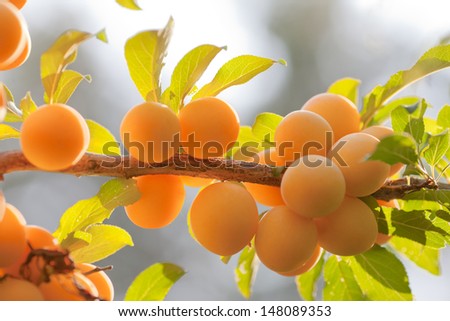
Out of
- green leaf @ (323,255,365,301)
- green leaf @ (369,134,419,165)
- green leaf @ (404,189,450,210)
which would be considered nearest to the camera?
green leaf @ (369,134,419,165)

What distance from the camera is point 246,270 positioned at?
0.76m

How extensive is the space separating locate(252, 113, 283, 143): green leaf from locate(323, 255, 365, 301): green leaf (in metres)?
0.19

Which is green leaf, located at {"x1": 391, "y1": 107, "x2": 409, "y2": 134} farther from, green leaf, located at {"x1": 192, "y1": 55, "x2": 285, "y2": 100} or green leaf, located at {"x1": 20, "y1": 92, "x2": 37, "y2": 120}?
green leaf, located at {"x1": 20, "y1": 92, "x2": 37, "y2": 120}

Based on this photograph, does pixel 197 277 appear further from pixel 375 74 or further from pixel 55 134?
pixel 55 134

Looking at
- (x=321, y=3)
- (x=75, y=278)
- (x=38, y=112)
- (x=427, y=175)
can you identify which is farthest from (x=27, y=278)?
(x=321, y=3)

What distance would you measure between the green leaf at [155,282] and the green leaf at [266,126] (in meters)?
0.19

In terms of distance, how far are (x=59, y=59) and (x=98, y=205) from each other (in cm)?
15

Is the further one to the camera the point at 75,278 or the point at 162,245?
the point at 162,245

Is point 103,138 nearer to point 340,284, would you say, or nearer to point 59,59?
point 59,59

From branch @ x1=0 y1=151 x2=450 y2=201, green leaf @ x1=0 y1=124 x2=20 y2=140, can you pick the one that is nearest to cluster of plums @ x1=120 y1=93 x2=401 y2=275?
branch @ x1=0 y1=151 x2=450 y2=201

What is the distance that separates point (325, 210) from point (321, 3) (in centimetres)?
356

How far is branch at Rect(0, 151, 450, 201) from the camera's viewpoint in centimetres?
56

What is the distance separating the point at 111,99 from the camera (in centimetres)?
325

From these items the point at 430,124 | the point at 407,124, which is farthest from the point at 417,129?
the point at 430,124
